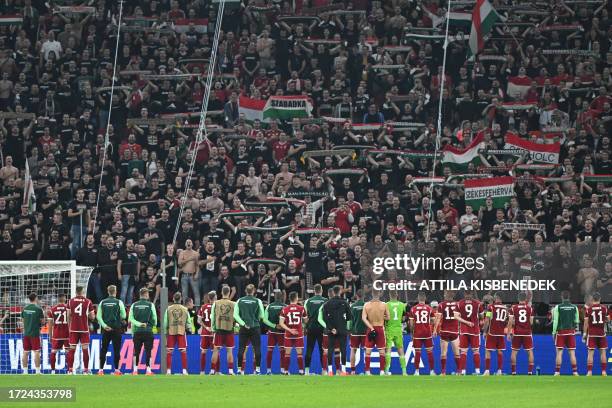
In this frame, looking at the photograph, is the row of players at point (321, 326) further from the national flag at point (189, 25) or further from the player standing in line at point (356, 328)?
the national flag at point (189, 25)

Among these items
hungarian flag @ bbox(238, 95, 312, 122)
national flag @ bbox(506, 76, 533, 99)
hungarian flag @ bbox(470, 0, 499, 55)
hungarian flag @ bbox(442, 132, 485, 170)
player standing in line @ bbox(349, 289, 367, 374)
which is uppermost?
hungarian flag @ bbox(470, 0, 499, 55)

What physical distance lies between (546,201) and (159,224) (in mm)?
9061

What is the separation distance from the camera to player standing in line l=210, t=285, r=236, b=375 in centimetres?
2809

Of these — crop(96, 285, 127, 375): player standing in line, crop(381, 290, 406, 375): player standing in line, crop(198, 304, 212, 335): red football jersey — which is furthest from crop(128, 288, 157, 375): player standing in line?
crop(381, 290, 406, 375): player standing in line

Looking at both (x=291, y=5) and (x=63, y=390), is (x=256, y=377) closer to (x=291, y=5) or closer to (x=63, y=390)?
(x=63, y=390)

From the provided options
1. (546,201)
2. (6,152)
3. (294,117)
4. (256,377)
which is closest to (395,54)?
(294,117)

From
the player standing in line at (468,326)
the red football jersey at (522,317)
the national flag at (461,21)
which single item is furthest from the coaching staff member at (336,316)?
the national flag at (461,21)

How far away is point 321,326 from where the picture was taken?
27812mm

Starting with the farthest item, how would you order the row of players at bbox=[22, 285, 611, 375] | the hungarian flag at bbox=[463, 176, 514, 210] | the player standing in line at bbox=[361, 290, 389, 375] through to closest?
the hungarian flag at bbox=[463, 176, 514, 210] < the row of players at bbox=[22, 285, 611, 375] < the player standing in line at bbox=[361, 290, 389, 375]

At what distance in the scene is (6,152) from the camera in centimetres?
3609

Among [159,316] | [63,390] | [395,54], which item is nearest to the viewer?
[63,390]

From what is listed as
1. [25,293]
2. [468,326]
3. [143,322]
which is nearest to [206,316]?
[143,322]

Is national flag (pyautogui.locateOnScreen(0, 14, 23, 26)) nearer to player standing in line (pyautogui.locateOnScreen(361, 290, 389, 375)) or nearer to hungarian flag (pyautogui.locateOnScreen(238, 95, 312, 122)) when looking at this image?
hungarian flag (pyautogui.locateOnScreen(238, 95, 312, 122))

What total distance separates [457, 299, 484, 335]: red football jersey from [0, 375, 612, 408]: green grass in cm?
184
